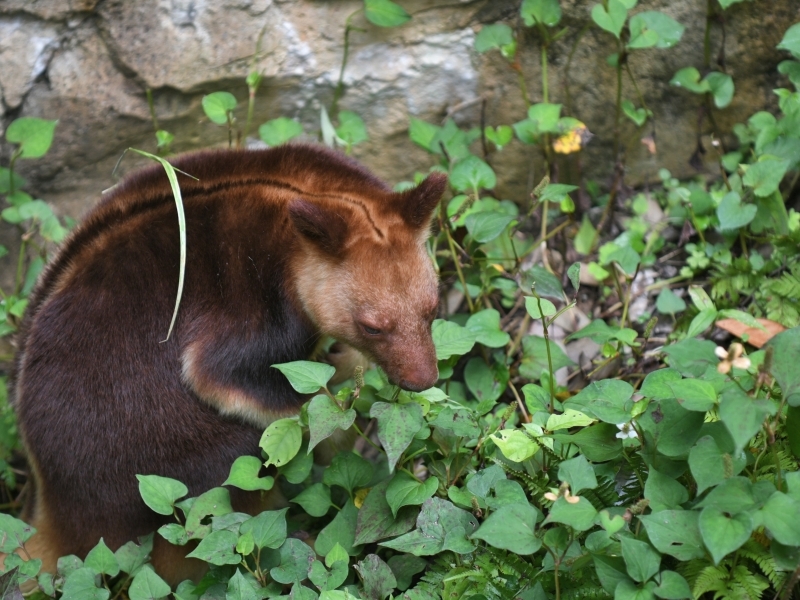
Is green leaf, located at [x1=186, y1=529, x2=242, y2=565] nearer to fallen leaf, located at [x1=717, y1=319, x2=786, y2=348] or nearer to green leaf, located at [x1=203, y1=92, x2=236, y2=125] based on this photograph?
green leaf, located at [x1=203, y1=92, x2=236, y2=125]

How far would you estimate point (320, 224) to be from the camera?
328 centimetres

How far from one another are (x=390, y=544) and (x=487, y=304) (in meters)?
1.93

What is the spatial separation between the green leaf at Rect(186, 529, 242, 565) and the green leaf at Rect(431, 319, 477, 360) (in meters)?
1.17

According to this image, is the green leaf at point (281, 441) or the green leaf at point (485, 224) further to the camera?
the green leaf at point (485, 224)

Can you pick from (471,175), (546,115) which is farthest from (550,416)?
(546,115)

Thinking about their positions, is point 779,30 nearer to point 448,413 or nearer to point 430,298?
point 430,298

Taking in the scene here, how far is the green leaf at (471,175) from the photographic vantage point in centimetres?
441

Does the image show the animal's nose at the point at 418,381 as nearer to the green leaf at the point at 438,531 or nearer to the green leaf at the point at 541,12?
the green leaf at the point at 438,531

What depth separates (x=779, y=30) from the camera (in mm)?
4594

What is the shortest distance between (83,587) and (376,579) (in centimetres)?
121

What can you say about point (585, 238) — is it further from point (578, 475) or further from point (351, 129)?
point (578, 475)

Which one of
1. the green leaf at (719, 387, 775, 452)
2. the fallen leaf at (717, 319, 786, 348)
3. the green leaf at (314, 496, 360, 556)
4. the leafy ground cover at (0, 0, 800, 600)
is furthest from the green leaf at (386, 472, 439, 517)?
the fallen leaf at (717, 319, 786, 348)

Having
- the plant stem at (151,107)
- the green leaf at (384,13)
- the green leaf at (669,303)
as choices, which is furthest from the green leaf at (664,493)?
the plant stem at (151,107)

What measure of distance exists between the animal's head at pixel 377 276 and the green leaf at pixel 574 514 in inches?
32.8
